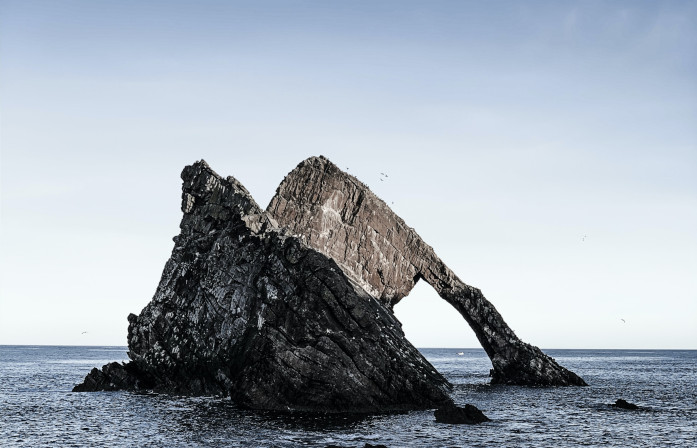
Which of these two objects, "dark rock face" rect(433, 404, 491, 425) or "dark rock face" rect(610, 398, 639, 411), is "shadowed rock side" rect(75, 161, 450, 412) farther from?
"dark rock face" rect(610, 398, 639, 411)

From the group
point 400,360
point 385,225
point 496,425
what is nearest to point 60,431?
point 400,360

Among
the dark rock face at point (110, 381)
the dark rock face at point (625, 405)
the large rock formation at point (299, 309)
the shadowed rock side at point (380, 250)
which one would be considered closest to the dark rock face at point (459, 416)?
the large rock formation at point (299, 309)

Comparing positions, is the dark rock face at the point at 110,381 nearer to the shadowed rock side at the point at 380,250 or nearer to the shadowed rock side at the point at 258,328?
the shadowed rock side at the point at 258,328

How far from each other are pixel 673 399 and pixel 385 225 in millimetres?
29158

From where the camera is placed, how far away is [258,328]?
154ft

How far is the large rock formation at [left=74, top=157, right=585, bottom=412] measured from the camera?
140ft

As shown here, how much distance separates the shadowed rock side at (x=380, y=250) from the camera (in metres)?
60.8

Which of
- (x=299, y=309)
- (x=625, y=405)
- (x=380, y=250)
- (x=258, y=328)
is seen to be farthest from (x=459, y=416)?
(x=380, y=250)

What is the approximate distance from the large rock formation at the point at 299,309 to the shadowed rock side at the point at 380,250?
0.11 metres

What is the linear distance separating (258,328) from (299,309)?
12.9ft

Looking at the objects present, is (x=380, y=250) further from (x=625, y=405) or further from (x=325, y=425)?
(x=325, y=425)

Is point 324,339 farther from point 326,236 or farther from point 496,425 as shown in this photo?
point 326,236

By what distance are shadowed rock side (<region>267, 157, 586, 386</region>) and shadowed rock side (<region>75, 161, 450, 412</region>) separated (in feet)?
25.0

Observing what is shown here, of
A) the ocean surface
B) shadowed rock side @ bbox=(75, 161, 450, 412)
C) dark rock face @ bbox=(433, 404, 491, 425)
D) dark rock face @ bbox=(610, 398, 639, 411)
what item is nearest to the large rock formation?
shadowed rock side @ bbox=(75, 161, 450, 412)
